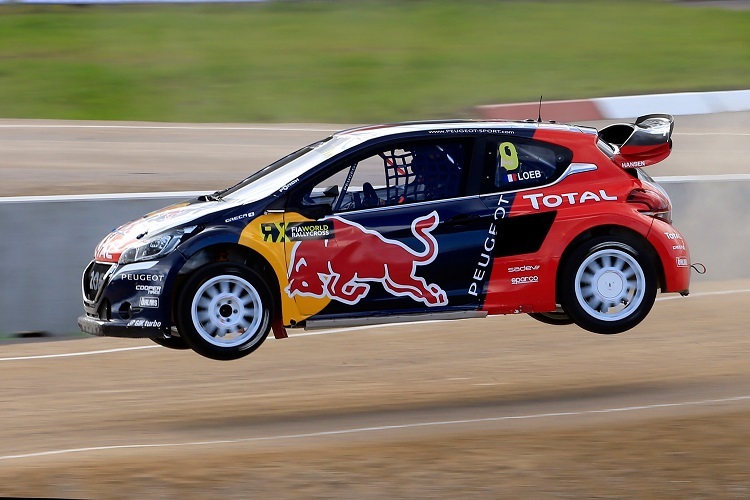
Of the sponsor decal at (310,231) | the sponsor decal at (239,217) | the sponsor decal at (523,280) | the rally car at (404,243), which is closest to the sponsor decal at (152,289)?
the rally car at (404,243)

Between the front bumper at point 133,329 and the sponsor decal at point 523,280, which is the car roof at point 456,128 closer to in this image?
the sponsor decal at point 523,280

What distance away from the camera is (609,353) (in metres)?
9.78

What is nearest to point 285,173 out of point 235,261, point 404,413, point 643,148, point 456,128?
point 235,261

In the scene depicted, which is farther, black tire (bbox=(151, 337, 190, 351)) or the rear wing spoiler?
the rear wing spoiler

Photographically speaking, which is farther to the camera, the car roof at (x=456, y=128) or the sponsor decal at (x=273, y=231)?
the car roof at (x=456, y=128)

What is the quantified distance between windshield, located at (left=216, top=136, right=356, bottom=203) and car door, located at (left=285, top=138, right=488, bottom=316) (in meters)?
0.18

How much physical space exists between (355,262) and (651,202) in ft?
7.51

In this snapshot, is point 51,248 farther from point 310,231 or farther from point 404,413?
point 404,413

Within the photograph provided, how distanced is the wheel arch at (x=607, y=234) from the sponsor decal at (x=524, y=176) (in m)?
0.53

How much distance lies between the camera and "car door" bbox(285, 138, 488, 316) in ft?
27.2

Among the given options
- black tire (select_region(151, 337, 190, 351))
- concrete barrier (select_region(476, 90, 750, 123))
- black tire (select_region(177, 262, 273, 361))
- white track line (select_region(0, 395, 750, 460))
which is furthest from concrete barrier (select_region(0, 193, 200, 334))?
concrete barrier (select_region(476, 90, 750, 123))

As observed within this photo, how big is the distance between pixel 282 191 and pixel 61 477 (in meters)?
2.75

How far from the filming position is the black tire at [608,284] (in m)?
8.69

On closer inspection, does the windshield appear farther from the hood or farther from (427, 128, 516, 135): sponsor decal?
(427, 128, 516, 135): sponsor decal
